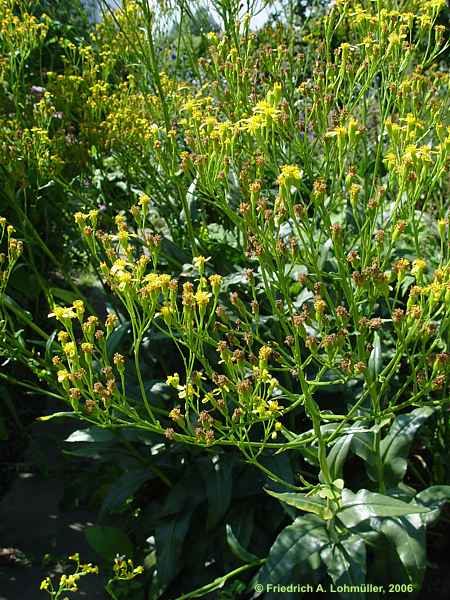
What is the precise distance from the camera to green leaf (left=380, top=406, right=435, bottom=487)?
259 cm

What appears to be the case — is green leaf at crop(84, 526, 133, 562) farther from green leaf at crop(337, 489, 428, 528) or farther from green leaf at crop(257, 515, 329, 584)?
green leaf at crop(337, 489, 428, 528)

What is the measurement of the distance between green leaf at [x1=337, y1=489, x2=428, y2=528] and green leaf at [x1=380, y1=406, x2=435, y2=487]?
0.79 ft

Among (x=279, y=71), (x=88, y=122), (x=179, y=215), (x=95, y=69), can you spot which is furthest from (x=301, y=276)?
(x=95, y=69)

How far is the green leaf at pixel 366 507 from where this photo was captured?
2213mm

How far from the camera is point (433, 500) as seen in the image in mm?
2426

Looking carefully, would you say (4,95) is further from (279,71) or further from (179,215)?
(279,71)

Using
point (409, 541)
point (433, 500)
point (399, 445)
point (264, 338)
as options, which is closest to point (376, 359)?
point (399, 445)

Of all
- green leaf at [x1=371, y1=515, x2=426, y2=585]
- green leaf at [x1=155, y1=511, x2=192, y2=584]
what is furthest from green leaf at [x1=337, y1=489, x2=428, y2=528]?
green leaf at [x1=155, y1=511, x2=192, y2=584]

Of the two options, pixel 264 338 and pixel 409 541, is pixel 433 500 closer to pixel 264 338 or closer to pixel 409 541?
pixel 409 541

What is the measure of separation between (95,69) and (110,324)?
7.42 feet

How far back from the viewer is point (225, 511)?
2.74 meters

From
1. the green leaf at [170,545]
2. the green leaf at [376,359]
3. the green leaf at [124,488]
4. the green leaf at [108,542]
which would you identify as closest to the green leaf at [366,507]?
the green leaf at [376,359]

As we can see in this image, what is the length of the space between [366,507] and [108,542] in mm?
1209

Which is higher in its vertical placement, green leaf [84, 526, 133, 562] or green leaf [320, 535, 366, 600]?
green leaf [320, 535, 366, 600]
